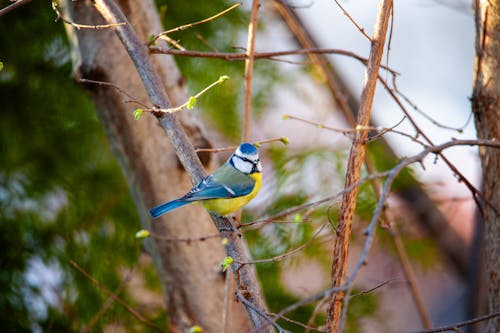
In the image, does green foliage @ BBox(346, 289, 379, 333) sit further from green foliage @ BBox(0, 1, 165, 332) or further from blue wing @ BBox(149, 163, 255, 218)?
blue wing @ BBox(149, 163, 255, 218)

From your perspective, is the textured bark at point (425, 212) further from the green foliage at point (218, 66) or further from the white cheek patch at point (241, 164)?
the white cheek patch at point (241, 164)

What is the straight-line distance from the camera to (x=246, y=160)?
40.9 inches

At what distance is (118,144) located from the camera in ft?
3.58

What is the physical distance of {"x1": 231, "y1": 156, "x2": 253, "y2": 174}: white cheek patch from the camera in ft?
3.43

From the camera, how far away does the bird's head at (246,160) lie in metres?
1.00

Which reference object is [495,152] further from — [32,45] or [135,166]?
[32,45]

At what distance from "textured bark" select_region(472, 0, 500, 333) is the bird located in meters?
0.36

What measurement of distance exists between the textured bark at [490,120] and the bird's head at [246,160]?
366 millimetres

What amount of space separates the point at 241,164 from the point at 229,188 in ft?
0.32

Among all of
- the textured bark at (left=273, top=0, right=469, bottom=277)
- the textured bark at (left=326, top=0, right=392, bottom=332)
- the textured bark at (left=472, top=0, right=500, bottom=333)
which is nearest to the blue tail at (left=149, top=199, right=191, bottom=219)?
the textured bark at (left=326, top=0, right=392, bottom=332)

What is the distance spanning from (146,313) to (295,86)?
800 mm

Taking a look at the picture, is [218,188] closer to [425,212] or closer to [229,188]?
[229,188]

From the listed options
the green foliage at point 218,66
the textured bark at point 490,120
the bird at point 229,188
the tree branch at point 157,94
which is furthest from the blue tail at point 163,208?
the green foliage at point 218,66

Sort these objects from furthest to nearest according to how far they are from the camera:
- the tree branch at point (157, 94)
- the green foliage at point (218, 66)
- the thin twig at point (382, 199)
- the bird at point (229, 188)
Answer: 1. the green foliage at point (218, 66)
2. the bird at point (229, 188)
3. the tree branch at point (157, 94)
4. the thin twig at point (382, 199)
